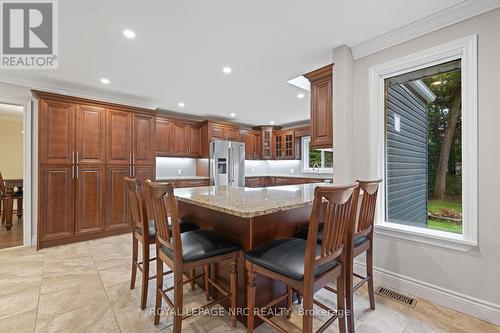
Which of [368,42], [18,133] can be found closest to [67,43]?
[368,42]

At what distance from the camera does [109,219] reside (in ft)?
12.8

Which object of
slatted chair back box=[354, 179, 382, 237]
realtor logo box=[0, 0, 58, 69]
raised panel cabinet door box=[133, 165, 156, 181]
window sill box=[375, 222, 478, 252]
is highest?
realtor logo box=[0, 0, 58, 69]

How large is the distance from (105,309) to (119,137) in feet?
9.47

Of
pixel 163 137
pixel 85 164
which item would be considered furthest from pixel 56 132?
pixel 163 137

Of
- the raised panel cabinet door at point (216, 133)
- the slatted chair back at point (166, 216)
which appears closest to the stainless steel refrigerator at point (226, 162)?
the raised panel cabinet door at point (216, 133)

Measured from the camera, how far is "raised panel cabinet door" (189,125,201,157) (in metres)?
5.61

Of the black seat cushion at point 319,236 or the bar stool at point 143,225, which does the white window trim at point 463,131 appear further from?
the bar stool at point 143,225

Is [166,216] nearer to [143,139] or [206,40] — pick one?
[206,40]

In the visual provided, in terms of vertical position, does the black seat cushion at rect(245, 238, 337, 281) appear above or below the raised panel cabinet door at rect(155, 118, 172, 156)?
below

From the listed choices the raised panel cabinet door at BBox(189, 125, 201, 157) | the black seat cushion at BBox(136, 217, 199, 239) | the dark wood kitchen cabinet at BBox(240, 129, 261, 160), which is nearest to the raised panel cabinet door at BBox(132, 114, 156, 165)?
the raised panel cabinet door at BBox(189, 125, 201, 157)

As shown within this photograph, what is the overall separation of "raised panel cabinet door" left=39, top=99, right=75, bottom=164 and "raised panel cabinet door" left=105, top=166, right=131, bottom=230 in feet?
2.03

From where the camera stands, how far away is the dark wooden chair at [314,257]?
1171 millimetres

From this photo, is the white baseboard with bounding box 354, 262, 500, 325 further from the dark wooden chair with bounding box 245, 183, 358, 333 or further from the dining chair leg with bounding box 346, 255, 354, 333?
the dark wooden chair with bounding box 245, 183, 358, 333

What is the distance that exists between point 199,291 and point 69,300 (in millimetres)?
1146
